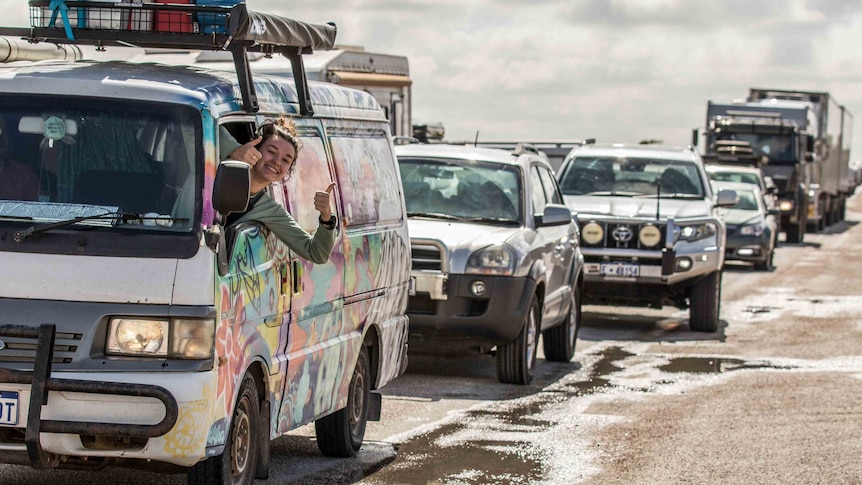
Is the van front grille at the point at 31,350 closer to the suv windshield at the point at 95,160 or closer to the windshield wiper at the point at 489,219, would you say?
the suv windshield at the point at 95,160

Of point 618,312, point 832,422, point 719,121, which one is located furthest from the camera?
point 719,121

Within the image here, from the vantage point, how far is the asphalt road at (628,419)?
27.3 feet

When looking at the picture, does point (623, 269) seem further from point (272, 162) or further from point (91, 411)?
point (91, 411)

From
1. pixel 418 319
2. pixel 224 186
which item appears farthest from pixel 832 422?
pixel 224 186

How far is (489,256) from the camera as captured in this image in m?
11.8

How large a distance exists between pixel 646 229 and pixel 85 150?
35.1 ft

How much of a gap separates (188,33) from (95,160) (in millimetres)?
1012

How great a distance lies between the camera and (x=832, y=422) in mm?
10336

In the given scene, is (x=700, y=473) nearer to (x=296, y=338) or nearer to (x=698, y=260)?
(x=296, y=338)

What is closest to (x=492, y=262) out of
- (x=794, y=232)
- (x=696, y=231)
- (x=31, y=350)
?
(x=696, y=231)

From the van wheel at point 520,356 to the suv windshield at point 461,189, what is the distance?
876 mm

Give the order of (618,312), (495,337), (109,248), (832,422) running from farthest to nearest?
(618,312) → (495,337) → (832,422) → (109,248)

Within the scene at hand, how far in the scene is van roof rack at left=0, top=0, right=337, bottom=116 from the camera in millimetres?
6887

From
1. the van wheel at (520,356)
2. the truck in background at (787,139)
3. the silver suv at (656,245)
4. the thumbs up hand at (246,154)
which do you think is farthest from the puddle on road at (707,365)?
the truck in background at (787,139)
